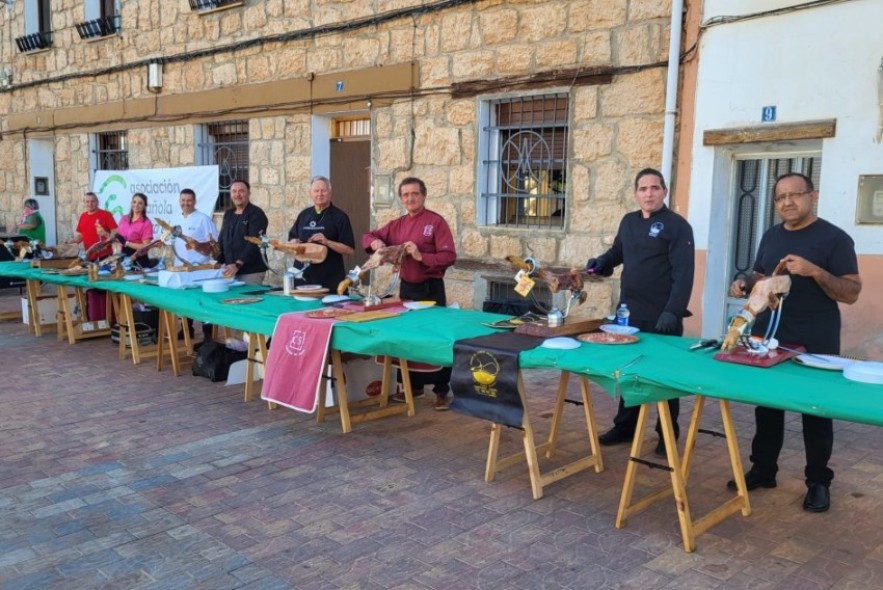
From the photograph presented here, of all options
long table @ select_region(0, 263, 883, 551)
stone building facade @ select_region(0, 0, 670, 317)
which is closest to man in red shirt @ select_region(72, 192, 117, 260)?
stone building facade @ select_region(0, 0, 670, 317)

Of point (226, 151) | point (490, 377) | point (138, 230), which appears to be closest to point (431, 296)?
point (490, 377)

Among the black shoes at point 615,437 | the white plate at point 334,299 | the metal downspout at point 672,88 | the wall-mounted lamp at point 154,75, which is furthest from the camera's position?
the wall-mounted lamp at point 154,75

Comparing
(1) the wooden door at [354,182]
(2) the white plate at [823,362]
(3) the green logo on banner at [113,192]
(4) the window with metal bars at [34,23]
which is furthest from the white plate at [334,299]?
(4) the window with metal bars at [34,23]

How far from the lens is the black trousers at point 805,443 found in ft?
11.6

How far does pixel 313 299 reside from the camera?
5.28 meters

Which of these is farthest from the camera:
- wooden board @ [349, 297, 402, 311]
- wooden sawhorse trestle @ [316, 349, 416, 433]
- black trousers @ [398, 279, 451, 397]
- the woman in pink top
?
the woman in pink top

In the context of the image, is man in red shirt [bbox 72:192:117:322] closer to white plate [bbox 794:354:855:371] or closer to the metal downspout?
the metal downspout

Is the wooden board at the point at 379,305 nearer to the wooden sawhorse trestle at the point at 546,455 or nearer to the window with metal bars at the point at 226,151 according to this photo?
the wooden sawhorse trestle at the point at 546,455

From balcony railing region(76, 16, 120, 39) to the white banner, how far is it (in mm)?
2183

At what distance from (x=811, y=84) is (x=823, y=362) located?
336cm

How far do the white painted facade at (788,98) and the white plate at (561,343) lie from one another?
316 centimetres

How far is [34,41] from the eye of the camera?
1366 cm

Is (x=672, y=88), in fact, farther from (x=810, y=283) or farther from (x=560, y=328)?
(x=560, y=328)

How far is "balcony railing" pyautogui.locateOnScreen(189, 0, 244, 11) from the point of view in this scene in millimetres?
9922
